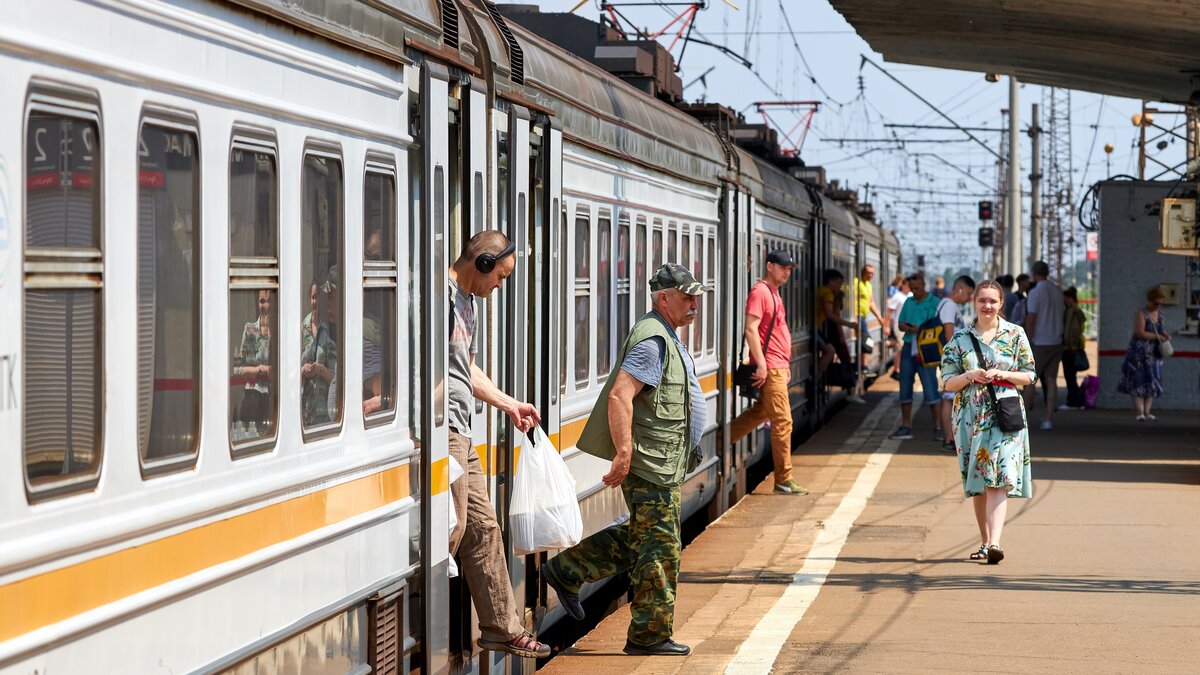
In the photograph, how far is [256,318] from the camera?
479cm

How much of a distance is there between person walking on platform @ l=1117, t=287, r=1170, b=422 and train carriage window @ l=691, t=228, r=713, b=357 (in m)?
8.85

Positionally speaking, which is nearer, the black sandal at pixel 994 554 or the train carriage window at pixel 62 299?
the train carriage window at pixel 62 299

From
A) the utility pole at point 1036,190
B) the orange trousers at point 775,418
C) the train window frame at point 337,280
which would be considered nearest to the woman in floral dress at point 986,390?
the orange trousers at point 775,418

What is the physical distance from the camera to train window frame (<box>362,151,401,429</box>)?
5.64 meters

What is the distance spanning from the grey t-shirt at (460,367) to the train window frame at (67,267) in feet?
8.87

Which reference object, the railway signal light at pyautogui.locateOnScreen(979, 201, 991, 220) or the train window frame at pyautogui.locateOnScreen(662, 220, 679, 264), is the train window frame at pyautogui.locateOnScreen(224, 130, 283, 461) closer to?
the train window frame at pyautogui.locateOnScreen(662, 220, 679, 264)

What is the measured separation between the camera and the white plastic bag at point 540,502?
7160 mm

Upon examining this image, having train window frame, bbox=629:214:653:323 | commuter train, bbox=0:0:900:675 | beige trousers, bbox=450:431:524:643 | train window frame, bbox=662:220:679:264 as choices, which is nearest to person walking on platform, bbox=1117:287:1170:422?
train window frame, bbox=662:220:679:264

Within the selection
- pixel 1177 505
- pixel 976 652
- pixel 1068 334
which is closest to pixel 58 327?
pixel 976 652

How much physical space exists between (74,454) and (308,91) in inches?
65.2

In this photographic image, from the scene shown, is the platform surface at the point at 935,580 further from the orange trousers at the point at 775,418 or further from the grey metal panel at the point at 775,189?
the grey metal panel at the point at 775,189

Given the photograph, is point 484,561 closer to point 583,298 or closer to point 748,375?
point 583,298

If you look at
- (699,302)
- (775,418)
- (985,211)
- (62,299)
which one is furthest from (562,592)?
(985,211)

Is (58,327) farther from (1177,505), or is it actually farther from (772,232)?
(772,232)
